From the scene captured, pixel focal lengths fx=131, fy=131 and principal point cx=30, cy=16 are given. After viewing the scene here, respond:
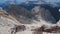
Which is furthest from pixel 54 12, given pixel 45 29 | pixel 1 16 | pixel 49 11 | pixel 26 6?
pixel 1 16

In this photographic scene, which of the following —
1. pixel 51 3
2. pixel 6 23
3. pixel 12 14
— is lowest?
pixel 6 23

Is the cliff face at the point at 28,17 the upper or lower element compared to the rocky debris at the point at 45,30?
upper

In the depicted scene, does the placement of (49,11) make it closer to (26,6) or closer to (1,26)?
(26,6)

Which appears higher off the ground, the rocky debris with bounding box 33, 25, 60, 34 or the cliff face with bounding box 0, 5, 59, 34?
the cliff face with bounding box 0, 5, 59, 34

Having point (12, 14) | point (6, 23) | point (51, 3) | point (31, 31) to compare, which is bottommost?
point (31, 31)

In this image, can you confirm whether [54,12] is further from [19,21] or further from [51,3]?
[19,21]

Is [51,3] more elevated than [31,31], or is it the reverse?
[51,3]

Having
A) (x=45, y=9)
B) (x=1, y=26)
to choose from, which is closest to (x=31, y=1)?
(x=45, y=9)

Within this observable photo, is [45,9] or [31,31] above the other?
[45,9]

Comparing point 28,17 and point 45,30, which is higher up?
point 28,17
